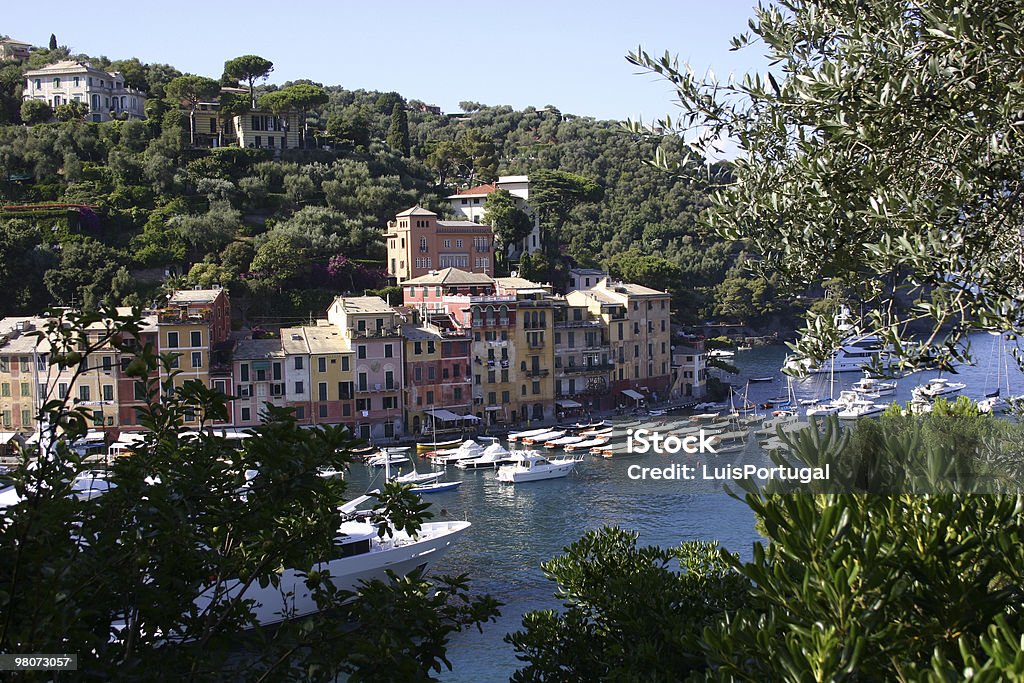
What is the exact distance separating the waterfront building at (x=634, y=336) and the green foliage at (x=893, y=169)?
26671 mm

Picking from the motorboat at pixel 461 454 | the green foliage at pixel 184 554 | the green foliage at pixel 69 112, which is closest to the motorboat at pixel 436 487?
the motorboat at pixel 461 454

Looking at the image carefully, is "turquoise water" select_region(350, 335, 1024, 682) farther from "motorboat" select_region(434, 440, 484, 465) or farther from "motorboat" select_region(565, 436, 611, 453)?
"motorboat" select_region(565, 436, 611, 453)

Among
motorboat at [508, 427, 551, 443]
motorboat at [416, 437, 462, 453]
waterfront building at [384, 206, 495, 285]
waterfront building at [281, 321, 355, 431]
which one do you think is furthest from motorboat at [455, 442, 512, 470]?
waterfront building at [384, 206, 495, 285]

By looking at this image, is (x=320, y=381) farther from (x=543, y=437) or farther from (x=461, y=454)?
(x=543, y=437)

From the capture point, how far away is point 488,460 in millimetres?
22984

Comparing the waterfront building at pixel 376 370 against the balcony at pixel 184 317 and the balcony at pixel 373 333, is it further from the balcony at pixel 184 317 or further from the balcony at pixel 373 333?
the balcony at pixel 184 317

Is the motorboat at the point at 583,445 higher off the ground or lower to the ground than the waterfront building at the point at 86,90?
lower

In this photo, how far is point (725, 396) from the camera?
3170 centimetres

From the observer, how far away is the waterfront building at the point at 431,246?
110 ft

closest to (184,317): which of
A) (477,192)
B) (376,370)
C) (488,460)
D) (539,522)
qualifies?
(376,370)

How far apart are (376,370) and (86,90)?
79.8ft

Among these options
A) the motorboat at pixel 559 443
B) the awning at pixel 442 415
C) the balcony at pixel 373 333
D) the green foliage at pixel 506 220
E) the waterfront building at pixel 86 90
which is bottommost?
the motorboat at pixel 559 443

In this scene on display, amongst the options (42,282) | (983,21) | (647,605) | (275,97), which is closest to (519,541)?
(647,605)

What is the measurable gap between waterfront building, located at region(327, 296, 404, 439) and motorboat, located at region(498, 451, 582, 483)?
4.57 metres
